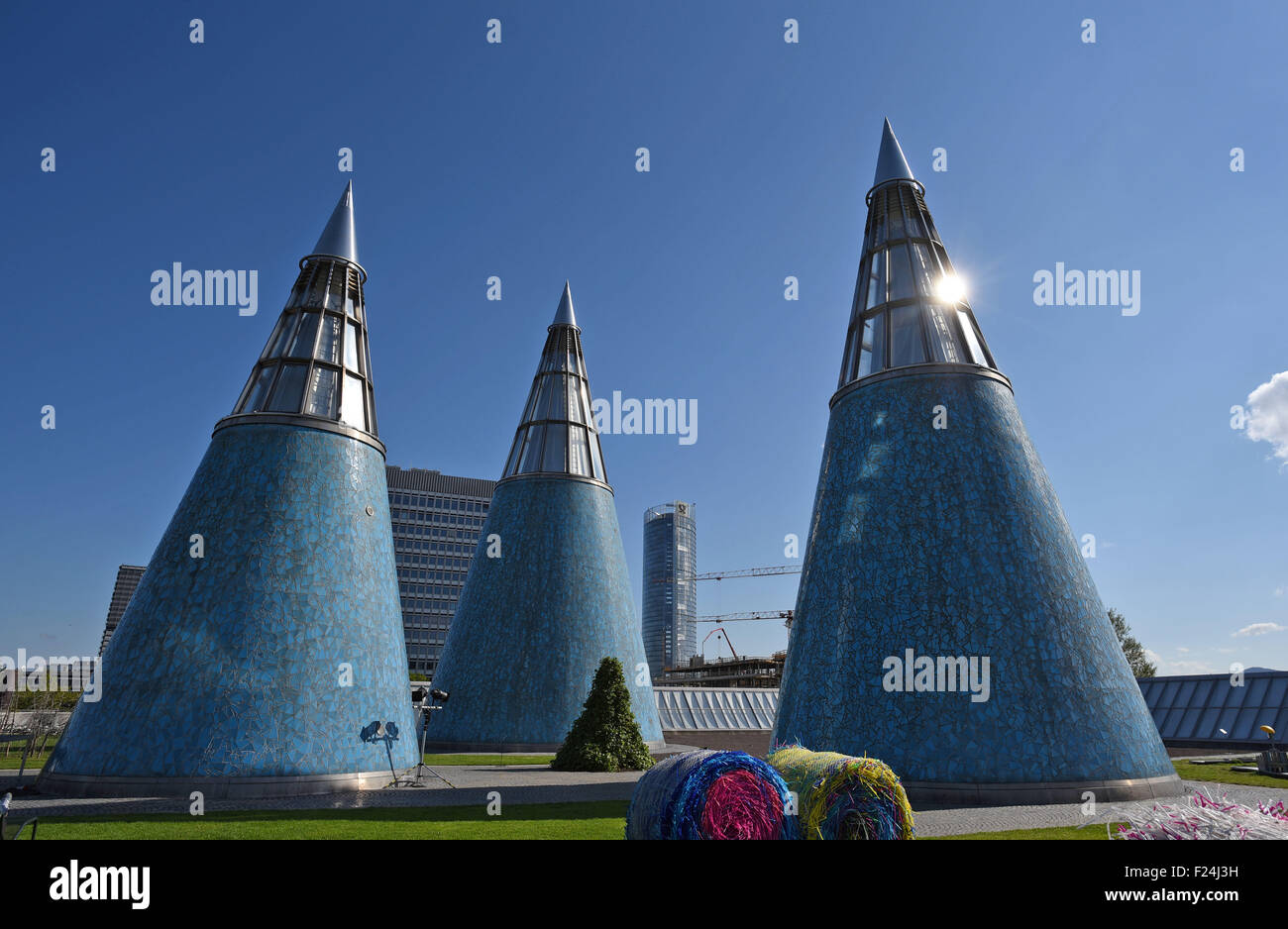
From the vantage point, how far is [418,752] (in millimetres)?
20125

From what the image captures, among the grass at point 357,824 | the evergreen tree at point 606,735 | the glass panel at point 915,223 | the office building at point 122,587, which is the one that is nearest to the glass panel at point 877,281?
the glass panel at point 915,223

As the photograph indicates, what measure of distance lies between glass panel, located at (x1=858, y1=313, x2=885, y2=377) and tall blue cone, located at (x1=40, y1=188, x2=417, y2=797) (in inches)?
562

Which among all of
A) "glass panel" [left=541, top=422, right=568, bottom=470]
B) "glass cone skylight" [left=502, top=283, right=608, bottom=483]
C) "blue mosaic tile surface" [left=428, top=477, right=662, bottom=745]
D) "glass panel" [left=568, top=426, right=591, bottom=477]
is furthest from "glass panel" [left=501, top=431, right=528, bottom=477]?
"glass panel" [left=568, top=426, right=591, bottom=477]

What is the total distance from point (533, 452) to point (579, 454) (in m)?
2.11

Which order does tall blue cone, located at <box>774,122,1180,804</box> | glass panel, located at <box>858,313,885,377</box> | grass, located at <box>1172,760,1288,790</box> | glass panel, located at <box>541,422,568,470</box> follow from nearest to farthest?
tall blue cone, located at <box>774,122,1180,804</box>
grass, located at <box>1172,760,1288,790</box>
glass panel, located at <box>858,313,885,377</box>
glass panel, located at <box>541,422,568,470</box>

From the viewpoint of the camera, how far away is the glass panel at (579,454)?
33.4m

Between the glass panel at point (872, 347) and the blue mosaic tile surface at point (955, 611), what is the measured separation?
3.27ft

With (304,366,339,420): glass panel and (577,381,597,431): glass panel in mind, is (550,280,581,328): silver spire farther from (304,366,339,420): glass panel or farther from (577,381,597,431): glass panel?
(304,366,339,420): glass panel

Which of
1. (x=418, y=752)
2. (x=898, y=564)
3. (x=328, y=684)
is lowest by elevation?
(x=418, y=752)

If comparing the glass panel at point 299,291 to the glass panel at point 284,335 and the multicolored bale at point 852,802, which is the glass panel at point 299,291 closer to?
the glass panel at point 284,335

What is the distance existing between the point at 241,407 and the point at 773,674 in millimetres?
69908

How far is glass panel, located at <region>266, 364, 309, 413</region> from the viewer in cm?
1988
